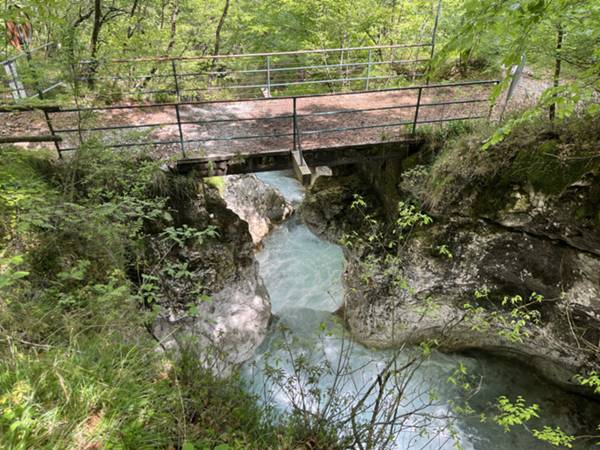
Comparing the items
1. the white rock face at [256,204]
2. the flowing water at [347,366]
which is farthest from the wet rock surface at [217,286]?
the white rock face at [256,204]

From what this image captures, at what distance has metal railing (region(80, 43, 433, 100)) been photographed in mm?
8938

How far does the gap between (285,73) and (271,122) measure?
719 centimetres

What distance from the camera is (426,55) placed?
11445 mm

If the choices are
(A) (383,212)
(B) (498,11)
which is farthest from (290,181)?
(B) (498,11)

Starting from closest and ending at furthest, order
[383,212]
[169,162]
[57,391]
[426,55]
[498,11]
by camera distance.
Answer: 1. [57,391]
2. [498,11]
3. [169,162]
4. [383,212]
5. [426,55]

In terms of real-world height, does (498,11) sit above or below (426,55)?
above

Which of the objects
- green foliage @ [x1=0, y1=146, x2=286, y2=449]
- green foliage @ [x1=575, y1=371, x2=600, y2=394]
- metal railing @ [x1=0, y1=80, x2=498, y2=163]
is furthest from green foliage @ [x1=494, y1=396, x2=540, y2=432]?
metal railing @ [x1=0, y1=80, x2=498, y2=163]

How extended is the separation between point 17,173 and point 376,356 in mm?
6103

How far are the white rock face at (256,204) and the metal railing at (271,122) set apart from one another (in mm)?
1982

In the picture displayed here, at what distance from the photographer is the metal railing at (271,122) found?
591cm

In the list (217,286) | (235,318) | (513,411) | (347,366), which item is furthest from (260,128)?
(513,411)

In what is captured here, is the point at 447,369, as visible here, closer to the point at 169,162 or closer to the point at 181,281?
the point at 181,281

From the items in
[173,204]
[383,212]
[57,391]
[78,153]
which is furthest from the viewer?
[383,212]

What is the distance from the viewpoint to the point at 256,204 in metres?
9.71
